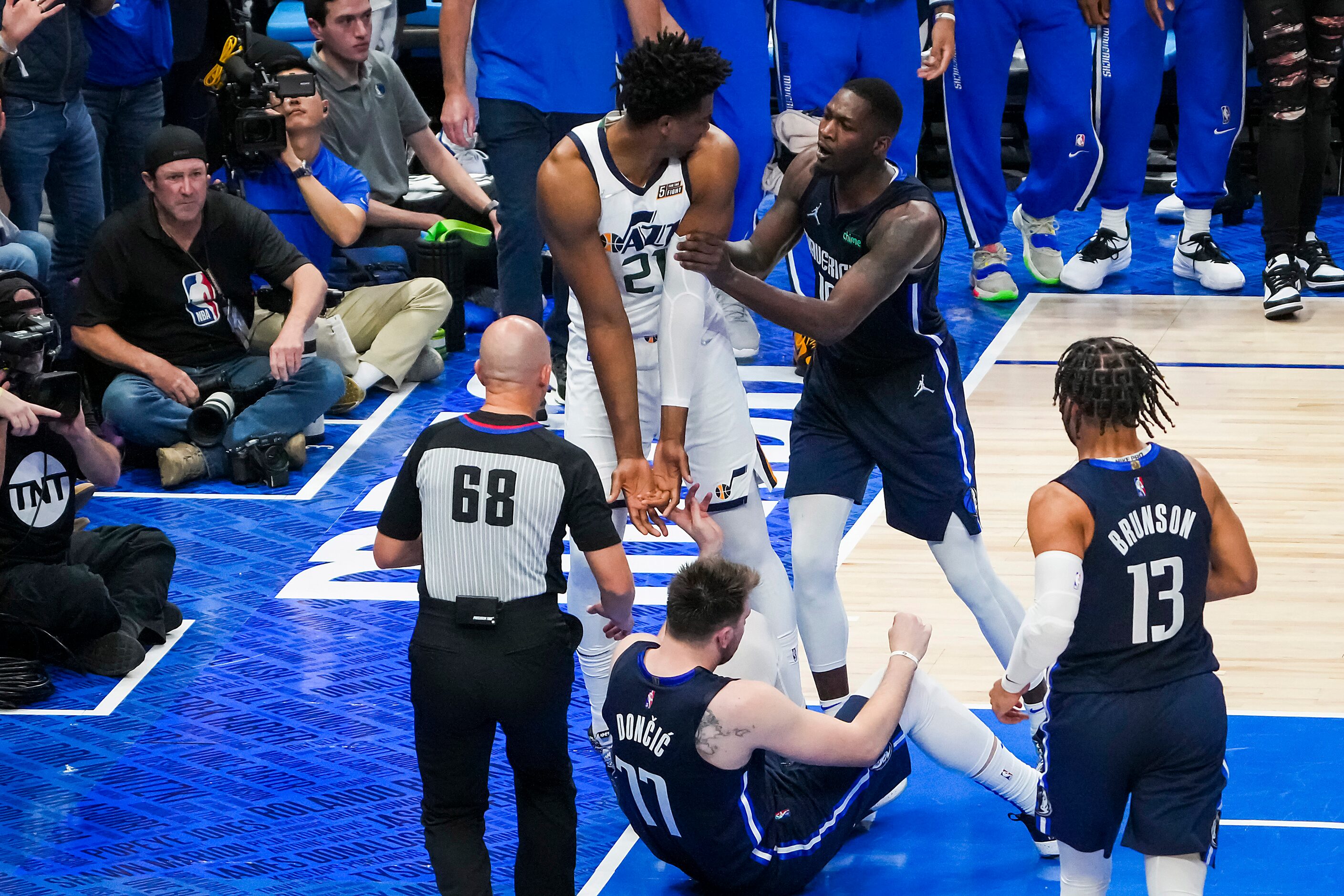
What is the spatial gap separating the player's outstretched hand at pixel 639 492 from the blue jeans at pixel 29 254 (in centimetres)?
301

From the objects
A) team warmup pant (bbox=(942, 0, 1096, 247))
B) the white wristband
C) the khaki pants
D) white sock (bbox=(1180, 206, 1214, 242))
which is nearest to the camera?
the white wristband

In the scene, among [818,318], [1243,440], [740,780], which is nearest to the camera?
[740,780]

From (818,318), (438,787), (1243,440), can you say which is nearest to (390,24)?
(1243,440)

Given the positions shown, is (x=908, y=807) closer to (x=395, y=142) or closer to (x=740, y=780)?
(x=740, y=780)

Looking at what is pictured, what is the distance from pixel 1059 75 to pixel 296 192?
150 inches

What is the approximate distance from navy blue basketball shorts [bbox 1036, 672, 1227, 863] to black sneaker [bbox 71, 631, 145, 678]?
10.1 feet

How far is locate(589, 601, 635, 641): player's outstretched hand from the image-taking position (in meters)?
3.87

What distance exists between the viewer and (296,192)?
757cm

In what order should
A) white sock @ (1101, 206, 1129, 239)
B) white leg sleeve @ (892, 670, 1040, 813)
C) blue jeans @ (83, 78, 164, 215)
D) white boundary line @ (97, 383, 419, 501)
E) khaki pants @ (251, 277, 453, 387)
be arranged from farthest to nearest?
1. white sock @ (1101, 206, 1129, 239)
2. khaki pants @ (251, 277, 453, 387)
3. blue jeans @ (83, 78, 164, 215)
4. white boundary line @ (97, 383, 419, 501)
5. white leg sleeve @ (892, 670, 1040, 813)

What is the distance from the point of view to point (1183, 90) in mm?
8719

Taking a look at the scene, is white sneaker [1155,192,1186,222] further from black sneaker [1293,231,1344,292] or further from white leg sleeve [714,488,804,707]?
white leg sleeve [714,488,804,707]

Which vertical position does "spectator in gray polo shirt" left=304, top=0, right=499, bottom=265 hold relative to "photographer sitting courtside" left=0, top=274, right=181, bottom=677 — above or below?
above

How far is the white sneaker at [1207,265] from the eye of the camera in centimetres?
879

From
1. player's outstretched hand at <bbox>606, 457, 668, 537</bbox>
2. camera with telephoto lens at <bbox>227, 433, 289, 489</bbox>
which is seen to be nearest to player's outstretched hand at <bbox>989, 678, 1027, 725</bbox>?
player's outstretched hand at <bbox>606, 457, 668, 537</bbox>
